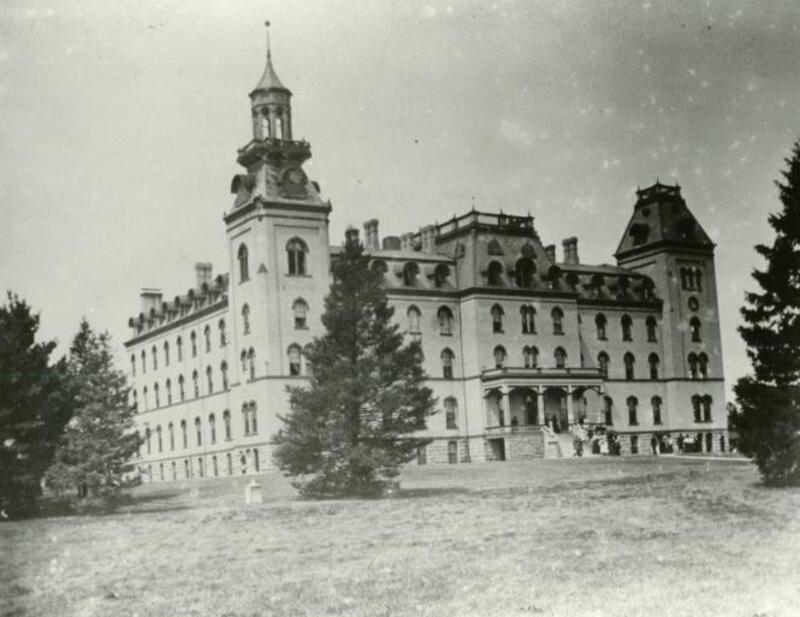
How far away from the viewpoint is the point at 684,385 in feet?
218

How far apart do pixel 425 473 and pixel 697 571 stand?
78.6 ft

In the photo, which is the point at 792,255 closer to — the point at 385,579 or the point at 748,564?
the point at 748,564

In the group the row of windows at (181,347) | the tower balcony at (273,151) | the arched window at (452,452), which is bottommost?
the arched window at (452,452)

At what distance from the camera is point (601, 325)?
6731 centimetres

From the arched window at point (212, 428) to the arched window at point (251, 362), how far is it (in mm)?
7201

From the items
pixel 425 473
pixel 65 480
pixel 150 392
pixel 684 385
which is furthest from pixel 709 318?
pixel 65 480

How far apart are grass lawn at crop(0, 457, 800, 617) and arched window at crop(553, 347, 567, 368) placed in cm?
3519

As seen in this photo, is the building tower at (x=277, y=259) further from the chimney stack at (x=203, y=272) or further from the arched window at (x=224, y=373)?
the chimney stack at (x=203, y=272)

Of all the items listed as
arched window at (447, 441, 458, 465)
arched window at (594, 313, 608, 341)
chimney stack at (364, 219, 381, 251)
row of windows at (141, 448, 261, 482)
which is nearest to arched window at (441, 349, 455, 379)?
arched window at (447, 441, 458, 465)

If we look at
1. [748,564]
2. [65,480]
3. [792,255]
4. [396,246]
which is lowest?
[748,564]

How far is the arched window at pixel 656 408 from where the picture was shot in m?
67.0

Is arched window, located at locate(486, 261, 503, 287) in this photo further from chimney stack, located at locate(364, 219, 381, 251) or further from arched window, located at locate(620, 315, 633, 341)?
arched window, located at locate(620, 315, 633, 341)

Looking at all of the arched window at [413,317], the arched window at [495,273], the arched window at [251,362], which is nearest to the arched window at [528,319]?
the arched window at [495,273]

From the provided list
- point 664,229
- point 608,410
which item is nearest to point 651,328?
A: point 608,410
